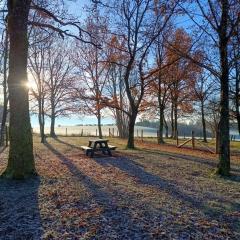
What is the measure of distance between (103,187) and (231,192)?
3.47m

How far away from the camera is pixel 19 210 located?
669cm

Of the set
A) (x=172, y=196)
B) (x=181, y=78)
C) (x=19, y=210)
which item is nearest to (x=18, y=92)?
(x=19, y=210)

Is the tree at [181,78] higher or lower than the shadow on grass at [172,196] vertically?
higher

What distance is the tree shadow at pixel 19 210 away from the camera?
5.53 meters

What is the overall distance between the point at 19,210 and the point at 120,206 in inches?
81.9

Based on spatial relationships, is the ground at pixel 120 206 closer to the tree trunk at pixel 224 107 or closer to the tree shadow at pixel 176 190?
the tree shadow at pixel 176 190

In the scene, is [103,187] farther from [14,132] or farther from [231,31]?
[231,31]

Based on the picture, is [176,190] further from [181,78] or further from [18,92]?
[181,78]

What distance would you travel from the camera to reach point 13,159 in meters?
9.58

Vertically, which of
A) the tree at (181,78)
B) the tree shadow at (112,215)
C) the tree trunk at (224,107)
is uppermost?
the tree at (181,78)

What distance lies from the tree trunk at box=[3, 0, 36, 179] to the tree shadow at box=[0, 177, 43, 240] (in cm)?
56

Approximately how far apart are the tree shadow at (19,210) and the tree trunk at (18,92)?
1.83ft

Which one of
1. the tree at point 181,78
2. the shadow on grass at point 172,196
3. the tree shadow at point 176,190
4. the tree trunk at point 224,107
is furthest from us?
the tree at point 181,78

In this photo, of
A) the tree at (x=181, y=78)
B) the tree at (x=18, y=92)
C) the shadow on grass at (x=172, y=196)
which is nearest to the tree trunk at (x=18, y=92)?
the tree at (x=18, y=92)
